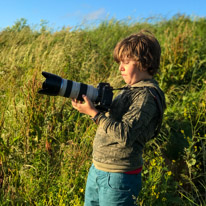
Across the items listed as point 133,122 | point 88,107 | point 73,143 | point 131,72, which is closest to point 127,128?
point 133,122

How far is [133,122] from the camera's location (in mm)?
Answer: 1435

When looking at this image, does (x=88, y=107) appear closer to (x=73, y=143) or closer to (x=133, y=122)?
(x=133, y=122)

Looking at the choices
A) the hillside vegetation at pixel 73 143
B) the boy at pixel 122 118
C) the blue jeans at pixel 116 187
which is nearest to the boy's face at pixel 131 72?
the boy at pixel 122 118

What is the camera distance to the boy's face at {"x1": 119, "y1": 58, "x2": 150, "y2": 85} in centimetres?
162

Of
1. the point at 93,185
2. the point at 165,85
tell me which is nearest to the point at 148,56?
the point at 93,185

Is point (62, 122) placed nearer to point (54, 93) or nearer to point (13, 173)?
point (13, 173)

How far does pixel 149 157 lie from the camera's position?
2.85 m

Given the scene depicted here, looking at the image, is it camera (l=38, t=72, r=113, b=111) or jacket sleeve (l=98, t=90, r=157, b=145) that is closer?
jacket sleeve (l=98, t=90, r=157, b=145)

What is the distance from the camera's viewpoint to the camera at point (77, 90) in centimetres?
161

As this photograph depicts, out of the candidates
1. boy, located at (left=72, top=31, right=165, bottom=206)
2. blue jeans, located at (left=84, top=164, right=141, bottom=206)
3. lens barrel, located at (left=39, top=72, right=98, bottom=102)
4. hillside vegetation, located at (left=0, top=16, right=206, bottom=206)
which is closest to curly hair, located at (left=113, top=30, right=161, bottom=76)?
boy, located at (left=72, top=31, right=165, bottom=206)

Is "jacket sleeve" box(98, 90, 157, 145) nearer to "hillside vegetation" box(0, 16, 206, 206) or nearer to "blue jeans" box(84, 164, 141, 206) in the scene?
"blue jeans" box(84, 164, 141, 206)

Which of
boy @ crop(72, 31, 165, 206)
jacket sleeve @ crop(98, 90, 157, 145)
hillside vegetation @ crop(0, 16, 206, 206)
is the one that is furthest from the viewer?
hillside vegetation @ crop(0, 16, 206, 206)

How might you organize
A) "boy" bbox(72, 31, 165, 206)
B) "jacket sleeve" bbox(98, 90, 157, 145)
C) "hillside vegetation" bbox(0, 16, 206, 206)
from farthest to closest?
"hillside vegetation" bbox(0, 16, 206, 206), "boy" bbox(72, 31, 165, 206), "jacket sleeve" bbox(98, 90, 157, 145)

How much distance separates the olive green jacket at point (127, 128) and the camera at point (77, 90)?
0.30 ft
